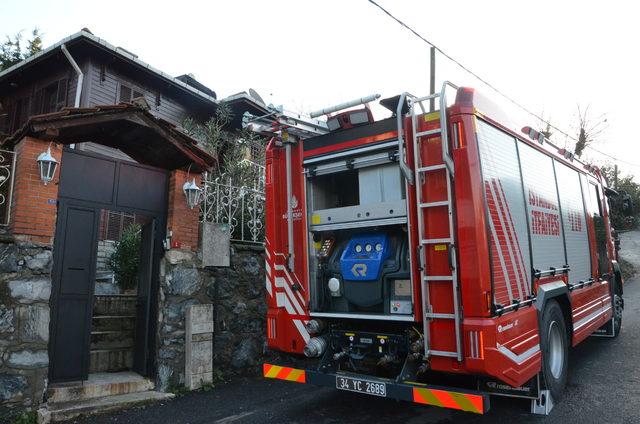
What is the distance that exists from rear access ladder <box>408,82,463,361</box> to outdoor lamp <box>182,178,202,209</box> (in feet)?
10.9

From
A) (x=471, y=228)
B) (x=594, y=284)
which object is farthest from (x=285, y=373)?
(x=594, y=284)

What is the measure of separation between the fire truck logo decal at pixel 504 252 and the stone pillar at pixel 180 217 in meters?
4.03

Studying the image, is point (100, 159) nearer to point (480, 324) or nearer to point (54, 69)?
point (480, 324)

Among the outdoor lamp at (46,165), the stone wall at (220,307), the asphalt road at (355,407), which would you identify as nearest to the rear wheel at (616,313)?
the asphalt road at (355,407)

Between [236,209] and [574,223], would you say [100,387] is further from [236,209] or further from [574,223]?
[574,223]

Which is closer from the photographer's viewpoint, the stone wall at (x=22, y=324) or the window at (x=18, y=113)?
the stone wall at (x=22, y=324)

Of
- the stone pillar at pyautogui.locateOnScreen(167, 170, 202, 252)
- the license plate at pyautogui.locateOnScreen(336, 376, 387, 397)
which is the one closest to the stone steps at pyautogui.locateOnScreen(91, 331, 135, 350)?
the stone pillar at pyautogui.locateOnScreen(167, 170, 202, 252)

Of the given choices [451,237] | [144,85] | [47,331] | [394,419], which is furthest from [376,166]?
[144,85]

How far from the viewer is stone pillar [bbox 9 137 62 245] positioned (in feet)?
15.8

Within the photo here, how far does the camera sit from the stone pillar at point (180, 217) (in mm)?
6148

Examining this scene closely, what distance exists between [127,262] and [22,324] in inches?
211

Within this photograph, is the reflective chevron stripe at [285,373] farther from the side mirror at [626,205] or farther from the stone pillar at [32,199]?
the side mirror at [626,205]

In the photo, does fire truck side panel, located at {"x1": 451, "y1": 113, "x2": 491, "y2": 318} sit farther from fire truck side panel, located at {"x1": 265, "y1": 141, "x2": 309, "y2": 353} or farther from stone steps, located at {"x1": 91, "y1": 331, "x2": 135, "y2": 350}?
stone steps, located at {"x1": 91, "y1": 331, "x2": 135, "y2": 350}

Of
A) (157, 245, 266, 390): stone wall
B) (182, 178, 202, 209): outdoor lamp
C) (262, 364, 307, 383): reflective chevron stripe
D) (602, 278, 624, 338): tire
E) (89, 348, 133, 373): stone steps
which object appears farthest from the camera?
(602, 278, 624, 338): tire
